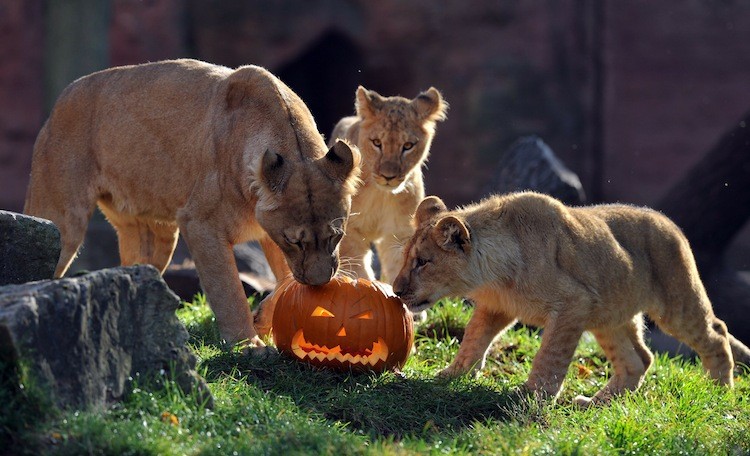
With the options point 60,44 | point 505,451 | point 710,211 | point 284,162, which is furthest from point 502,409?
point 60,44

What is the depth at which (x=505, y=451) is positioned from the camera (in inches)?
164

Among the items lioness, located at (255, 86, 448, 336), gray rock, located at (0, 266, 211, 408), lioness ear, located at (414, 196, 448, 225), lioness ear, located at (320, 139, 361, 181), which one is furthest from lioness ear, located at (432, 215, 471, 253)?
gray rock, located at (0, 266, 211, 408)

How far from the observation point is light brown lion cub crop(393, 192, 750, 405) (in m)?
5.14

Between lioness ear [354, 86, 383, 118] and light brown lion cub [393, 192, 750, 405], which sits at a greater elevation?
lioness ear [354, 86, 383, 118]

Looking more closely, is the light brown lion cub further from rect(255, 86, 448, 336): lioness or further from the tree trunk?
the tree trunk

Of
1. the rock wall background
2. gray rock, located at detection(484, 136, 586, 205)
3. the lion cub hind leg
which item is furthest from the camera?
the rock wall background

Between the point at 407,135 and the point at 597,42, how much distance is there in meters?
8.52

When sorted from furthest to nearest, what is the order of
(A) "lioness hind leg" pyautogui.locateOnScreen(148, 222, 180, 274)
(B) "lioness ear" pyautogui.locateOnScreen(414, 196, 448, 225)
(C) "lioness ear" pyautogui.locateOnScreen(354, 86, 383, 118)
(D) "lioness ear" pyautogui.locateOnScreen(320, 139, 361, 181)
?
(C) "lioness ear" pyautogui.locateOnScreen(354, 86, 383, 118) < (A) "lioness hind leg" pyautogui.locateOnScreen(148, 222, 180, 274) < (B) "lioness ear" pyautogui.locateOnScreen(414, 196, 448, 225) < (D) "lioness ear" pyautogui.locateOnScreen(320, 139, 361, 181)

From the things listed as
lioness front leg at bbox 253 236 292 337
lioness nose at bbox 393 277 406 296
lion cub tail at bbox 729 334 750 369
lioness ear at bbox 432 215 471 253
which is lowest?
lion cub tail at bbox 729 334 750 369

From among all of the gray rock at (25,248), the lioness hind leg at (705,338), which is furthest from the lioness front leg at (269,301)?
the lioness hind leg at (705,338)

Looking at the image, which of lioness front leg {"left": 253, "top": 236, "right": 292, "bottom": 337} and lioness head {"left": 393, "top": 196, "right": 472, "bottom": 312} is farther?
lioness front leg {"left": 253, "top": 236, "right": 292, "bottom": 337}

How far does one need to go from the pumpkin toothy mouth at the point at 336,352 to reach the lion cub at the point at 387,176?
1.33 meters

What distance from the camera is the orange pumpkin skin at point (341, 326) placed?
5039mm

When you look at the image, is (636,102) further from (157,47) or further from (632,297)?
(632,297)
